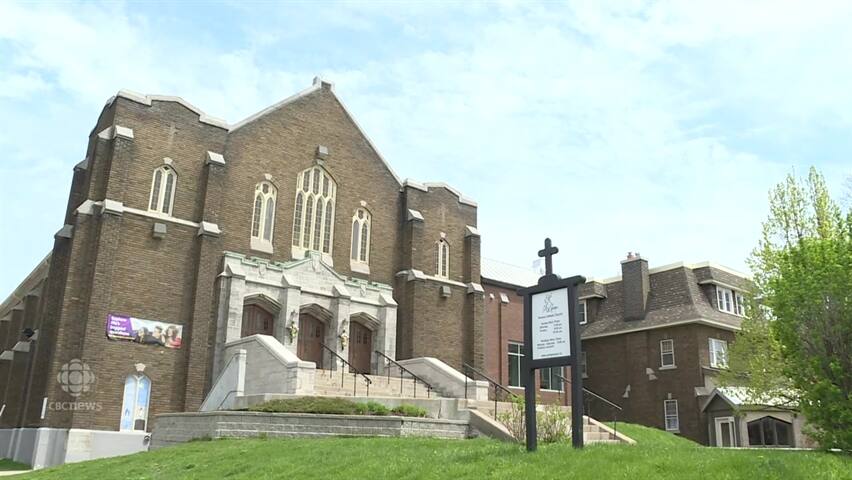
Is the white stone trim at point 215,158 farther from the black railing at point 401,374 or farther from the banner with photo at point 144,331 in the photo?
the black railing at point 401,374

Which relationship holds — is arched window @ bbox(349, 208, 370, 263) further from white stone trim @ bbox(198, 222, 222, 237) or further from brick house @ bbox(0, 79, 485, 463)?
white stone trim @ bbox(198, 222, 222, 237)

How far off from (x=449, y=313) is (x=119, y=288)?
13.4 metres

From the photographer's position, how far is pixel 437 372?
26.2 meters

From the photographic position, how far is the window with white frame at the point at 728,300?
119 feet

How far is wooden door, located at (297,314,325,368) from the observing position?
1035 inches

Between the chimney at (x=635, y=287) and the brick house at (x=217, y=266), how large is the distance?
10.5 meters

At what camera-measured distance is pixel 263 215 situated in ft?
86.5

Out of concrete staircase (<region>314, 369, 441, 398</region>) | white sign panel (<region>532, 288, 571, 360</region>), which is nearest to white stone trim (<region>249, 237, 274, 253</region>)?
concrete staircase (<region>314, 369, 441, 398</region>)

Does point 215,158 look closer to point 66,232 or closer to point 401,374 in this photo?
point 66,232

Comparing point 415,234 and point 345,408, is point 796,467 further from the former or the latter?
point 415,234

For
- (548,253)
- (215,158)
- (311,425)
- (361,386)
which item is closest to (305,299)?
(361,386)

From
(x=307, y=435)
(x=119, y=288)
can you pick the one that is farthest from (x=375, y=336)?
(x=307, y=435)

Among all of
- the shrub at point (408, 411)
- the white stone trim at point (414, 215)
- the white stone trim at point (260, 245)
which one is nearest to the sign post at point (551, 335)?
the shrub at point (408, 411)

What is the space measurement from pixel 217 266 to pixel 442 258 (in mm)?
10335
